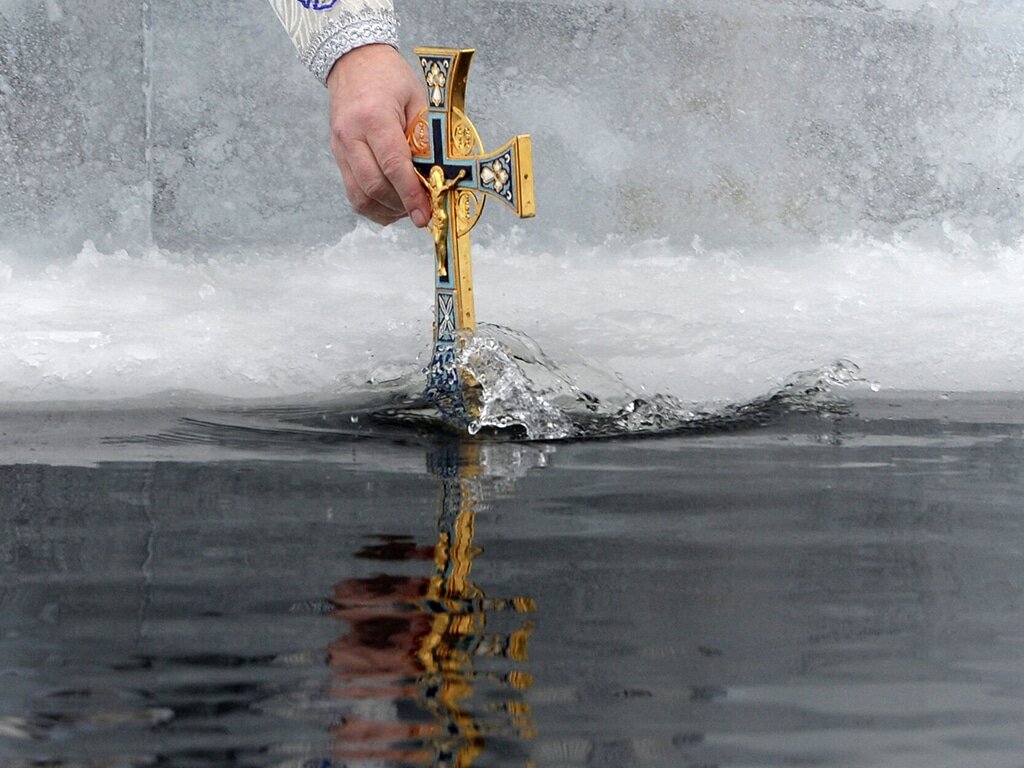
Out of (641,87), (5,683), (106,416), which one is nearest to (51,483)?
(106,416)

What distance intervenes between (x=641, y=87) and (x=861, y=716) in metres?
2.73

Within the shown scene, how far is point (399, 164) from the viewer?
1.47 m

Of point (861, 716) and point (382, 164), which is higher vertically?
point (382, 164)

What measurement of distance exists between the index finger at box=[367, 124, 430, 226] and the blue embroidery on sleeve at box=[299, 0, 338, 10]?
0.22m

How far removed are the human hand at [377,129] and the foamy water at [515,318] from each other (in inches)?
12.5

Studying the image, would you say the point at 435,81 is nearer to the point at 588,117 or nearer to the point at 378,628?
the point at 378,628

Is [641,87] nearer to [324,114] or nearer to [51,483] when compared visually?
[324,114]

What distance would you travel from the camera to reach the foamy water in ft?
5.94

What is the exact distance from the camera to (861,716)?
0.72 metres

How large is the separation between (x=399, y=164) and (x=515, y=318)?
0.72 metres

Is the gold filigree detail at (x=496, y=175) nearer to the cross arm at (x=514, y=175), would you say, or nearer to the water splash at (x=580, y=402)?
the cross arm at (x=514, y=175)

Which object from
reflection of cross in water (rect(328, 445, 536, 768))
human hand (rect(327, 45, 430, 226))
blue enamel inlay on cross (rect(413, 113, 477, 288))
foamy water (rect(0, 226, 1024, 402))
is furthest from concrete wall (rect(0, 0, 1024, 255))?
reflection of cross in water (rect(328, 445, 536, 768))

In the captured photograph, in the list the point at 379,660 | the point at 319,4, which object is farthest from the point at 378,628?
the point at 319,4

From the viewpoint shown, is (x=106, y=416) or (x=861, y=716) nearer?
(x=861, y=716)
